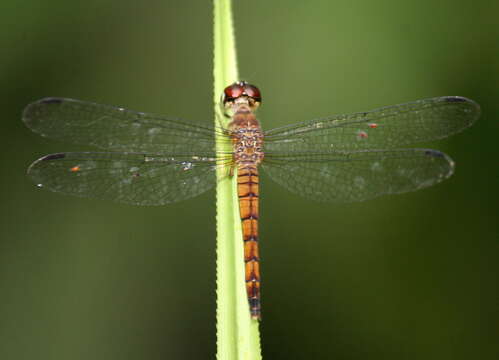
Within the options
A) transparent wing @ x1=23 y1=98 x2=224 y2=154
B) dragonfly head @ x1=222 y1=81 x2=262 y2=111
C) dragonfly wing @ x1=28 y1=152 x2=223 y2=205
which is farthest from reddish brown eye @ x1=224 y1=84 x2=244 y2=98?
dragonfly wing @ x1=28 y1=152 x2=223 y2=205

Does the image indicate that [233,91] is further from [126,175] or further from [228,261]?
[228,261]

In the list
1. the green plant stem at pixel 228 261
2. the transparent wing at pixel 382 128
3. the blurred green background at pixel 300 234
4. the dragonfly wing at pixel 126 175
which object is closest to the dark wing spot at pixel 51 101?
the dragonfly wing at pixel 126 175

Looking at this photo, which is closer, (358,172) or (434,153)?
(434,153)

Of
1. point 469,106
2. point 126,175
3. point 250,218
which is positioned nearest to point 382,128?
point 469,106

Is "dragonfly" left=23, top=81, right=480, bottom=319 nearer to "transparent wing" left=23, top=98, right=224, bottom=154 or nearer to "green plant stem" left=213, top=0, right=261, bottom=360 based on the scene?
"transparent wing" left=23, top=98, right=224, bottom=154

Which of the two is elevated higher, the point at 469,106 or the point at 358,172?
the point at 469,106

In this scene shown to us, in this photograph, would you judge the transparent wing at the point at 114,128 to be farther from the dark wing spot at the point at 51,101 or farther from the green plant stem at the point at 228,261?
the green plant stem at the point at 228,261

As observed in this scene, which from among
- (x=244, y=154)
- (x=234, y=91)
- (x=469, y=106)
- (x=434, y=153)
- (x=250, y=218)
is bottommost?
(x=250, y=218)
